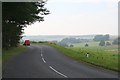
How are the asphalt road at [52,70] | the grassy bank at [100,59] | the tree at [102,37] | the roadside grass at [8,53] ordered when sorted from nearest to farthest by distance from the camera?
the asphalt road at [52,70]
the grassy bank at [100,59]
the roadside grass at [8,53]
the tree at [102,37]

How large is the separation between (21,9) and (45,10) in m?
18.2

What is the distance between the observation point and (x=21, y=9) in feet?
80.9

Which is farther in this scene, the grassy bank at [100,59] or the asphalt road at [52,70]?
the grassy bank at [100,59]

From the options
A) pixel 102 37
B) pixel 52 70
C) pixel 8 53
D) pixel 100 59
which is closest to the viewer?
pixel 52 70

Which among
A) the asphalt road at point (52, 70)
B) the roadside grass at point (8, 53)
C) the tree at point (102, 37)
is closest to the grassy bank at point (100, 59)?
the asphalt road at point (52, 70)

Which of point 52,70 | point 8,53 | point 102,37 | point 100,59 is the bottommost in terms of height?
point 52,70

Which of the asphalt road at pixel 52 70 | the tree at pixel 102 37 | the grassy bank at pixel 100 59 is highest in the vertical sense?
the tree at pixel 102 37

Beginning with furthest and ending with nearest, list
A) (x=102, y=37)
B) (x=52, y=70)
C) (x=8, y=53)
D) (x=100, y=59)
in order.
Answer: (x=102, y=37), (x=8, y=53), (x=100, y=59), (x=52, y=70)

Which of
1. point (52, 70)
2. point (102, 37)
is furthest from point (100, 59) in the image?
point (102, 37)

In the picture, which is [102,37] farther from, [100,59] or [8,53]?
[100,59]

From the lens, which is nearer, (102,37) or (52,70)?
(52,70)

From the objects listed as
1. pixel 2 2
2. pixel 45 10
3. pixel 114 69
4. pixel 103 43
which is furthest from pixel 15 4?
pixel 103 43

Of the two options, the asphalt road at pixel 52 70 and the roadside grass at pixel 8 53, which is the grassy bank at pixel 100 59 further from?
the roadside grass at pixel 8 53

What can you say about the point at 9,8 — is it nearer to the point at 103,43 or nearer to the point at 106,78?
the point at 106,78
